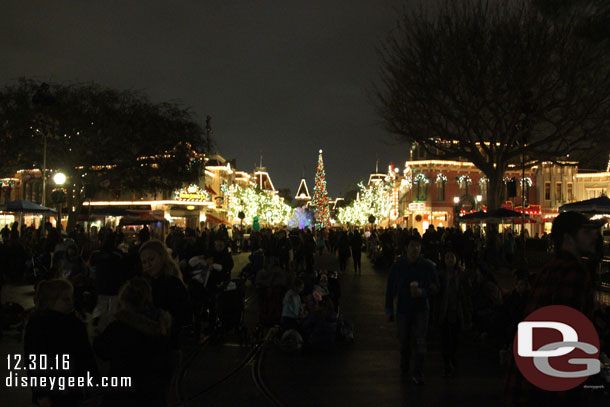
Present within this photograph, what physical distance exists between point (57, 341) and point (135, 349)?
51 cm

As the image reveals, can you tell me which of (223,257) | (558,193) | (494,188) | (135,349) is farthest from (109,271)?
(558,193)

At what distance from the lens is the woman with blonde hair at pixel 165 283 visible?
183 inches

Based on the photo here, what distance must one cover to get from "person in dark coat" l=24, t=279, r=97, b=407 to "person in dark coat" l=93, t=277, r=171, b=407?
0.40 feet

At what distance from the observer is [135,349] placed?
3.86 meters

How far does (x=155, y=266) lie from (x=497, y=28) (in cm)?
2307

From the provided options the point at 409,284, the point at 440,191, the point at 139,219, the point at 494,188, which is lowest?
the point at 409,284

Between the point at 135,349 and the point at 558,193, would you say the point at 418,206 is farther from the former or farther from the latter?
the point at 135,349

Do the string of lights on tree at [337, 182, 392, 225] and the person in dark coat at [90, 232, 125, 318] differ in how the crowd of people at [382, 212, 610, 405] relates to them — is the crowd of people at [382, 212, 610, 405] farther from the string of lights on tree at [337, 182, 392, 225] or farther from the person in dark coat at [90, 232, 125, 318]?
the string of lights on tree at [337, 182, 392, 225]

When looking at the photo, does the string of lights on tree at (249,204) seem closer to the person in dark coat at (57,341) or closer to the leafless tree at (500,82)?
the leafless tree at (500,82)

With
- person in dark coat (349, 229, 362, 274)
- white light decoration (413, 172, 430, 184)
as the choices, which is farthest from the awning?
white light decoration (413, 172, 430, 184)

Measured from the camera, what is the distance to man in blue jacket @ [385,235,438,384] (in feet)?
23.3

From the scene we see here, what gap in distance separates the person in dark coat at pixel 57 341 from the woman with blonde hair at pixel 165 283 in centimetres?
77

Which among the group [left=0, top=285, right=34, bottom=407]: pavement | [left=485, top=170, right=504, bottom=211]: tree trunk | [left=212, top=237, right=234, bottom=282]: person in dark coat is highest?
[left=485, top=170, right=504, bottom=211]: tree trunk

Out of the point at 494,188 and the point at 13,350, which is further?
the point at 494,188
